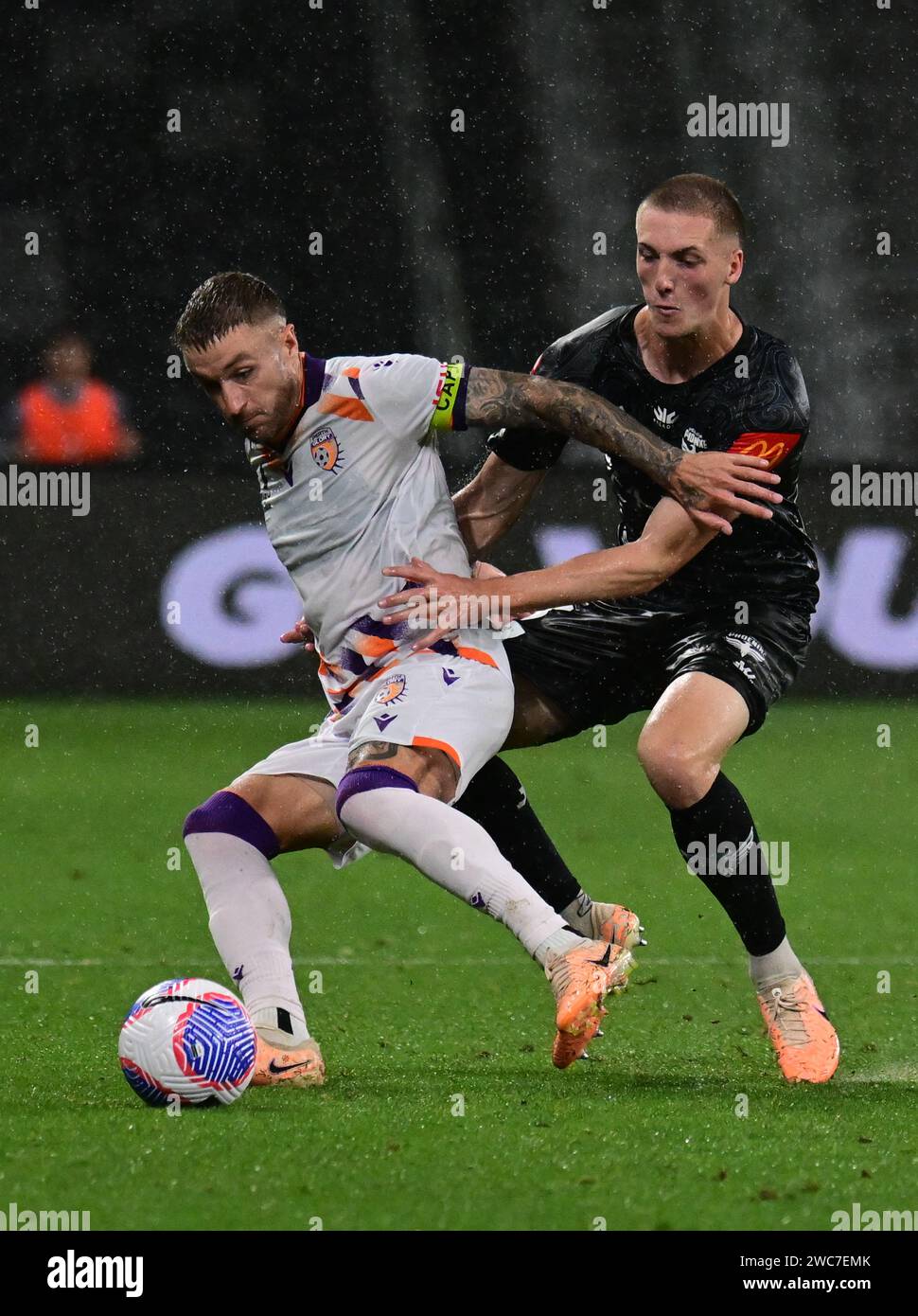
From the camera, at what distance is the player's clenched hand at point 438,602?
4426 millimetres

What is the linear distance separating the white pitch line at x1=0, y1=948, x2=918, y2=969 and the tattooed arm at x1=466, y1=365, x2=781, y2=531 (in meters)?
2.04

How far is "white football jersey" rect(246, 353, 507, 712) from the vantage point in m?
4.56

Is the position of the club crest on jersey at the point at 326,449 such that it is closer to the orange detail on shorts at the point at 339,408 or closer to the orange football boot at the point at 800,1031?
the orange detail on shorts at the point at 339,408

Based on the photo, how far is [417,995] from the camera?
5.67m

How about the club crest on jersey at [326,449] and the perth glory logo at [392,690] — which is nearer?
the perth glory logo at [392,690]

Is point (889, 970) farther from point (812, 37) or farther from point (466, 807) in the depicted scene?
point (812, 37)

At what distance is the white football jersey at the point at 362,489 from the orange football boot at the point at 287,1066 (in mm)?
800

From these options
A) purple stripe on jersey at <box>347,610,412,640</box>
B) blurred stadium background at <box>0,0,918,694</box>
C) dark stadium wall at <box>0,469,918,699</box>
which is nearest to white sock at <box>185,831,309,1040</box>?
purple stripe on jersey at <box>347,610,412,640</box>

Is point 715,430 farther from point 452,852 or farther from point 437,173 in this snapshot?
point 437,173

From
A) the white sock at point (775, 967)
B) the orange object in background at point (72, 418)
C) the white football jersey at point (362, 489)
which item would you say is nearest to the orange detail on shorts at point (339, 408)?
the white football jersey at point (362, 489)

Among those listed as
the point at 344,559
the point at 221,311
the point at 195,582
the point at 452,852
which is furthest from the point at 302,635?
the point at 195,582

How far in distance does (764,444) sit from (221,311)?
4.32ft

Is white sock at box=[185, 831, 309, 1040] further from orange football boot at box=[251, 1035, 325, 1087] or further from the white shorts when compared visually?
the white shorts

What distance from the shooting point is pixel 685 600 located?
5.13m
